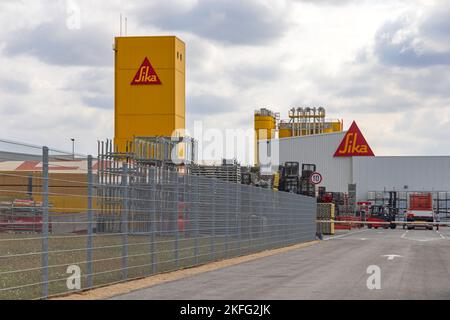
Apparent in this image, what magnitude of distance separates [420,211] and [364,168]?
55.1 feet

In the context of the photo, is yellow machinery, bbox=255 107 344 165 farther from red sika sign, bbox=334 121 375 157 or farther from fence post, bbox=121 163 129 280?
fence post, bbox=121 163 129 280

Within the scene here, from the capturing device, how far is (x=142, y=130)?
47.5m

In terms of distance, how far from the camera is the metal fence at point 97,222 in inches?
515

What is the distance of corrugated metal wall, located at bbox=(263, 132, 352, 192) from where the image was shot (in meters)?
89.3

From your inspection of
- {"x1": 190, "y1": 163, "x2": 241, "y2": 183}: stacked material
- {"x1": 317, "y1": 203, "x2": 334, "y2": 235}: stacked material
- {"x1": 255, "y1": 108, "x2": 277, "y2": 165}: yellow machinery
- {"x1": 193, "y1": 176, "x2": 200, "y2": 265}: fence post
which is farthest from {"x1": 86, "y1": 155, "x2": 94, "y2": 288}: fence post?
{"x1": 255, "y1": 108, "x2": 277, "y2": 165}: yellow machinery

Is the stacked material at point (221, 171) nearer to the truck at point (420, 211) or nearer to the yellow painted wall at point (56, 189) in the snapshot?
the yellow painted wall at point (56, 189)

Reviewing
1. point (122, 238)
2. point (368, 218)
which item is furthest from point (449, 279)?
point (368, 218)

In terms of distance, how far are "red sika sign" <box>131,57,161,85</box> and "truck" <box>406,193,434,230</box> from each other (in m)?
29.3

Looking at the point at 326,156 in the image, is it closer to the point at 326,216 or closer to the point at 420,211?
the point at 420,211

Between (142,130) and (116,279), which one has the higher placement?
(142,130)

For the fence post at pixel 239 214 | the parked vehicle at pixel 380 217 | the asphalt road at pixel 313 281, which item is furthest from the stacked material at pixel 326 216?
the asphalt road at pixel 313 281

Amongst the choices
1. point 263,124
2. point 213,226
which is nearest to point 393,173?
point 263,124

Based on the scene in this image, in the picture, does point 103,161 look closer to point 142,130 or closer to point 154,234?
point 154,234
